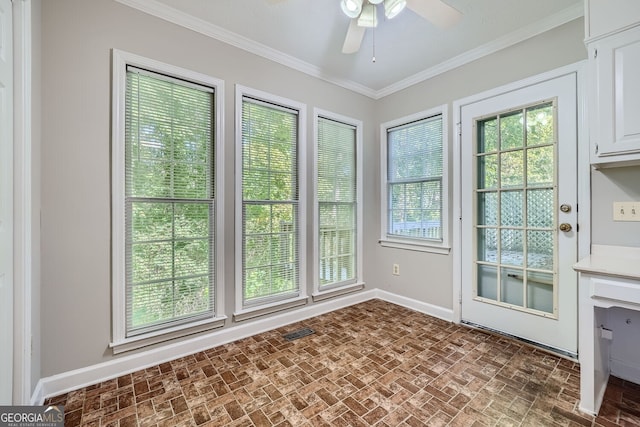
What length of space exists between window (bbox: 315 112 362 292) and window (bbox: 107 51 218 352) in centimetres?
121

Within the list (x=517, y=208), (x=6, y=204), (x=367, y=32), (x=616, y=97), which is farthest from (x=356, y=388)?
(x=367, y=32)

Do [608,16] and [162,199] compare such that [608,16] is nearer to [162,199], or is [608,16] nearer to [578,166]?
[578,166]

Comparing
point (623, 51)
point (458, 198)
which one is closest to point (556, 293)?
point (458, 198)

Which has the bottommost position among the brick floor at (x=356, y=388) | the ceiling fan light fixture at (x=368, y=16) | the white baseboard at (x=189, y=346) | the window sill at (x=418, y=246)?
the brick floor at (x=356, y=388)

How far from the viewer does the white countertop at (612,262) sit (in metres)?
1.50

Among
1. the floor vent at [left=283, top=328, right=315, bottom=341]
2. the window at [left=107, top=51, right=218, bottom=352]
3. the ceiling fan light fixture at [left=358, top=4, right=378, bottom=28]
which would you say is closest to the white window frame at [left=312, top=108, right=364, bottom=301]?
the floor vent at [left=283, top=328, right=315, bottom=341]

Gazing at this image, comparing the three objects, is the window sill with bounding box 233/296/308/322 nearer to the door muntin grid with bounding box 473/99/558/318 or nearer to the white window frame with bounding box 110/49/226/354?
the white window frame with bounding box 110/49/226/354

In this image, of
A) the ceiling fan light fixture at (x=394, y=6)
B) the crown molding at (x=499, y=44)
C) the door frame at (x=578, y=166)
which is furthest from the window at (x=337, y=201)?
the ceiling fan light fixture at (x=394, y=6)

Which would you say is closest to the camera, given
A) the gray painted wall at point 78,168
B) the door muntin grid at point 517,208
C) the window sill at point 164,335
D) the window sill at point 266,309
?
the gray painted wall at point 78,168

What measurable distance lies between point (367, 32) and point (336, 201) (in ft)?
5.62

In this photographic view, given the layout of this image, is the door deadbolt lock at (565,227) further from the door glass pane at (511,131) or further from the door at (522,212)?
the door glass pane at (511,131)

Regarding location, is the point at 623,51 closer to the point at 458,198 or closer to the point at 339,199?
the point at 458,198

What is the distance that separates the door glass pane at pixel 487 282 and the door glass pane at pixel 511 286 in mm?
58

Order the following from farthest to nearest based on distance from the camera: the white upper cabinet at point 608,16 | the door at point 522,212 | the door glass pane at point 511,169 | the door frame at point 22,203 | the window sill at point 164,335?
the door glass pane at point 511,169 → the door at point 522,212 → the window sill at point 164,335 → the white upper cabinet at point 608,16 → the door frame at point 22,203
